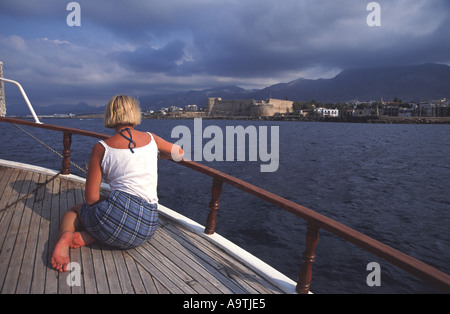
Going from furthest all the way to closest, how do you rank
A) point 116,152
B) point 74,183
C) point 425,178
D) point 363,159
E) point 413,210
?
1. point 363,159
2. point 425,178
3. point 413,210
4. point 74,183
5. point 116,152

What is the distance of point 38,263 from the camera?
255 cm

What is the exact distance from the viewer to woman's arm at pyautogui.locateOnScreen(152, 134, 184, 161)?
9.40ft

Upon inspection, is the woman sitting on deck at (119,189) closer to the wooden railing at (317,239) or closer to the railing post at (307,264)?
the wooden railing at (317,239)

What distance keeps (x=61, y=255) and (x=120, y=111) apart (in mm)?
1292

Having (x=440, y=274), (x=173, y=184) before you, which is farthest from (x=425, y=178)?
(x=440, y=274)

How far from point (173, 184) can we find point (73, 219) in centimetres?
1098

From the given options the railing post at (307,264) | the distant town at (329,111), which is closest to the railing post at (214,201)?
the railing post at (307,264)

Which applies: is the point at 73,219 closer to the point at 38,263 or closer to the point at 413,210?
the point at 38,263

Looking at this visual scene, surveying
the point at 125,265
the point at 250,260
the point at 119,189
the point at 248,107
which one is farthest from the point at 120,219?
the point at 248,107

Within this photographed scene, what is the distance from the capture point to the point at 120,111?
249cm

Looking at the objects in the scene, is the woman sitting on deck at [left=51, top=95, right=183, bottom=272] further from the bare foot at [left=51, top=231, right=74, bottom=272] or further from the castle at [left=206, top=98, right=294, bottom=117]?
the castle at [left=206, top=98, right=294, bottom=117]

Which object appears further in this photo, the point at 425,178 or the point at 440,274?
the point at 425,178

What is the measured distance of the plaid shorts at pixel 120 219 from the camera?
98.3 inches
